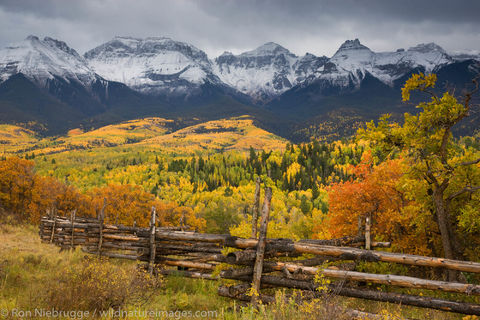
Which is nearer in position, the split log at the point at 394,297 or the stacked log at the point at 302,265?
the split log at the point at 394,297

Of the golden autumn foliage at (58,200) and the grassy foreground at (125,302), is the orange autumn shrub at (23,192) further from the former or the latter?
the grassy foreground at (125,302)

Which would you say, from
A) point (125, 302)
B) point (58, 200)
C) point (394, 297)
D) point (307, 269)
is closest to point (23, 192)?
point (58, 200)

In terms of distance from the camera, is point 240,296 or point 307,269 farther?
point 240,296

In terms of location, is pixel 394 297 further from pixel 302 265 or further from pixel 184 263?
pixel 184 263

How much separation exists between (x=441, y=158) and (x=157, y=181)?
117 metres

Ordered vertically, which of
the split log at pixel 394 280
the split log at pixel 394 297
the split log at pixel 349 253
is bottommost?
the split log at pixel 394 297

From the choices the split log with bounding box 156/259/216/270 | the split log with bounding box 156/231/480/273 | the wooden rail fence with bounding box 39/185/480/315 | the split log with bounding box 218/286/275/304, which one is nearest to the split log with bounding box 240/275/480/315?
the wooden rail fence with bounding box 39/185/480/315

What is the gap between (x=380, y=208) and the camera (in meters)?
19.6

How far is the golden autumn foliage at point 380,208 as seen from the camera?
52.8 ft

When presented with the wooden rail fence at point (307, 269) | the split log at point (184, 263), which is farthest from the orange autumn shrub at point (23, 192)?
the wooden rail fence at point (307, 269)

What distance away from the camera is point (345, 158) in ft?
437

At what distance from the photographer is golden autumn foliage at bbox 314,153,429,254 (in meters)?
16.1

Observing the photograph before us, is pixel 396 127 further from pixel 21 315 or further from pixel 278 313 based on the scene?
pixel 21 315

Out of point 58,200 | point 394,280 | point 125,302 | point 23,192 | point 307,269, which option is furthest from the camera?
point 58,200
